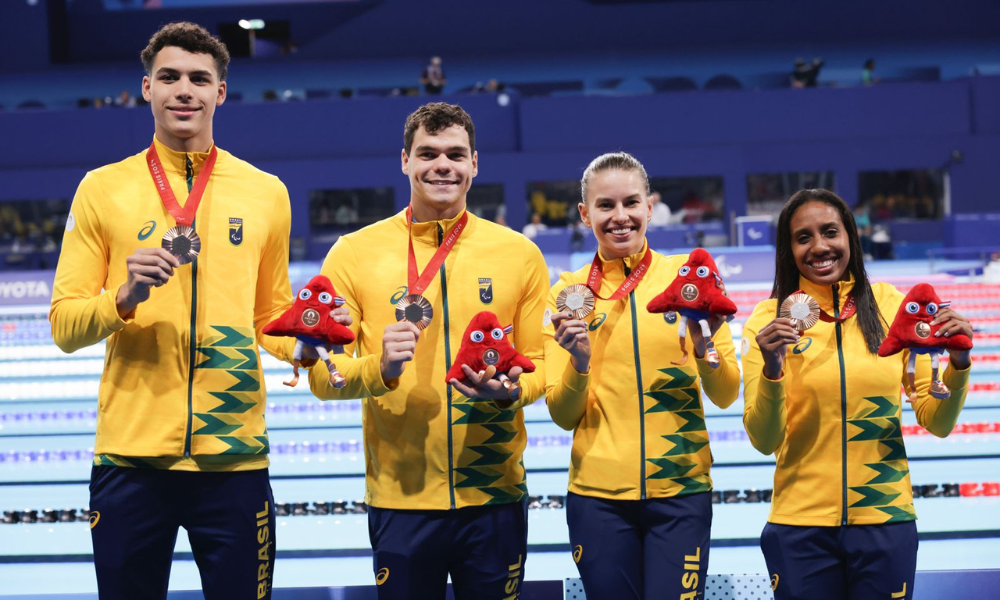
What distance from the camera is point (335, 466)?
523 centimetres

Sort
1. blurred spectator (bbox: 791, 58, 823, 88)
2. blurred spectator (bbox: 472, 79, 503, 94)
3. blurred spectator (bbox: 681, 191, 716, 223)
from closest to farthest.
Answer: blurred spectator (bbox: 791, 58, 823, 88) → blurred spectator (bbox: 472, 79, 503, 94) → blurred spectator (bbox: 681, 191, 716, 223)

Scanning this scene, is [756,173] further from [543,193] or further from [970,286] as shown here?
[970,286]

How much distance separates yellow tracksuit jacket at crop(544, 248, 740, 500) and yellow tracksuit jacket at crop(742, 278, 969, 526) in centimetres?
12

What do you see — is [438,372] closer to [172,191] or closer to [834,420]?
[172,191]

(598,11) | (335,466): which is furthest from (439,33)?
(335,466)

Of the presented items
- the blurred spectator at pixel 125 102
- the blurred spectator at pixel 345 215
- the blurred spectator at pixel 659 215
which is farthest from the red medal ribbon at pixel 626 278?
the blurred spectator at pixel 125 102

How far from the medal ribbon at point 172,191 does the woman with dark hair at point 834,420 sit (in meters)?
1.33

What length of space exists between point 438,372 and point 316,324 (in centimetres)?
35

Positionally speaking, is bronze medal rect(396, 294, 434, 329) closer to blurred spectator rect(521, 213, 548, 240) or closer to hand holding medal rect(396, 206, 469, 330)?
hand holding medal rect(396, 206, 469, 330)

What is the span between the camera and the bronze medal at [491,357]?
202 cm

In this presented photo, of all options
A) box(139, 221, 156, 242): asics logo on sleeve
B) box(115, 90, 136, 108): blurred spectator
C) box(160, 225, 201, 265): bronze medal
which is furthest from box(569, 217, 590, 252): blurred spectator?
box(160, 225, 201, 265): bronze medal

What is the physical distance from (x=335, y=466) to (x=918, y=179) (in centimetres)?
1535

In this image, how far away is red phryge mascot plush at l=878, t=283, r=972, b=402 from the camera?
6.75 ft

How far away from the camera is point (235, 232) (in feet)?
7.37
